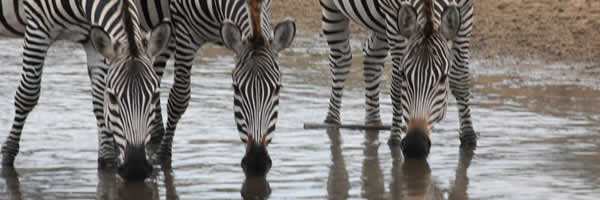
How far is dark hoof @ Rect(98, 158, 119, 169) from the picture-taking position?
8422 millimetres

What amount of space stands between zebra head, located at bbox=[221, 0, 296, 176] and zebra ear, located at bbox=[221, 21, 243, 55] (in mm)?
57

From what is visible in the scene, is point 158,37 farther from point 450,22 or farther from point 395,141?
point 395,141

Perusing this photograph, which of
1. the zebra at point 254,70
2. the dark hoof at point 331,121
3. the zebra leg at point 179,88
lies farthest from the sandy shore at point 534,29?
the zebra at point 254,70

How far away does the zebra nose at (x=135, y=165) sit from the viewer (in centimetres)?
687

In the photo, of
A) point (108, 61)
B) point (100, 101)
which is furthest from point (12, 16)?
point (108, 61)

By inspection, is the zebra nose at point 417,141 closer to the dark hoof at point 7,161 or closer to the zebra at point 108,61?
the zebra at point 108,61

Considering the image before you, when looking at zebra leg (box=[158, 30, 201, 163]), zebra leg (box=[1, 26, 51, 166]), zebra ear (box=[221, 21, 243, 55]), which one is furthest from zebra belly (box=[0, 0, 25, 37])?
zebra ear (box=[221, 21, 243, 55])

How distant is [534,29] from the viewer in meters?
15.9

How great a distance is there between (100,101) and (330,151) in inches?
86.5

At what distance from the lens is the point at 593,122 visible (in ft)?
33.9

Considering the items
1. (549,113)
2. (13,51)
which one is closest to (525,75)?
(549,113)

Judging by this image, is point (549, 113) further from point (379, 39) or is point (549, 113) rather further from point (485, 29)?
point (485, 29)

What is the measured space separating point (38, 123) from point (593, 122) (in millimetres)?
5575

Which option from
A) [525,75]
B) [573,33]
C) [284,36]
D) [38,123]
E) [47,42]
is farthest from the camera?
[573,33]
